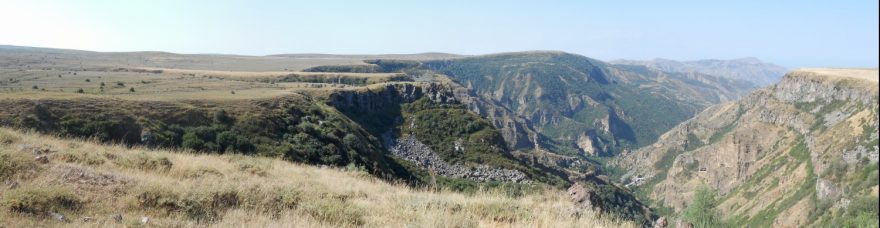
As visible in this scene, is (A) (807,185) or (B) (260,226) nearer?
(B) (260,226)

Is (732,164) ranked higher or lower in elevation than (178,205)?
lower

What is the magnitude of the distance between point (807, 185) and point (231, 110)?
14787 centimetres

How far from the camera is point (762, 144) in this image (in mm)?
195125

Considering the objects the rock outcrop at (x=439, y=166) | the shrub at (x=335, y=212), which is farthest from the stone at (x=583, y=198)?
the rock outcrop at (x=439, y=166)

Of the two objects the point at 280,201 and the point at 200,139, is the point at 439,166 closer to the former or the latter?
the point at 200,139

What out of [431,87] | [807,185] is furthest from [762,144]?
[431,87]

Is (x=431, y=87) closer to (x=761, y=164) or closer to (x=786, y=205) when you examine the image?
(x=786, y=205)

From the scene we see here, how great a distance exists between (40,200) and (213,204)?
271 cm

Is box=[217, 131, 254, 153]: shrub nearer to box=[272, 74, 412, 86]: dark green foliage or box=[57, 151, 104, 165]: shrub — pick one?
box=[57, 151, 104, 165]: shrub

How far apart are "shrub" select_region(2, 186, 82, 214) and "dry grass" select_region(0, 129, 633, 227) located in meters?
0.02

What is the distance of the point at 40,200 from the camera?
8359 millimetres

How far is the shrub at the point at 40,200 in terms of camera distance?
806 cm

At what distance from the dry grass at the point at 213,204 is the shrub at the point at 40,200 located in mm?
16

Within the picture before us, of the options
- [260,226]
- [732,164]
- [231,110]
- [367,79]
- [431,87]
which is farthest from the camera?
[732,164]
